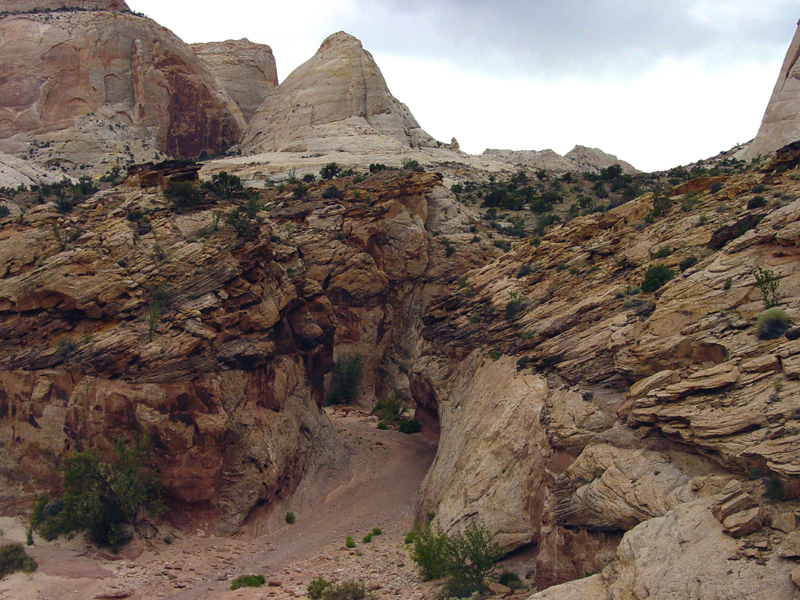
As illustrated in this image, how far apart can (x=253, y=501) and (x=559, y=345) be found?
46.0ft

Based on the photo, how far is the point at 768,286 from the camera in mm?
16859

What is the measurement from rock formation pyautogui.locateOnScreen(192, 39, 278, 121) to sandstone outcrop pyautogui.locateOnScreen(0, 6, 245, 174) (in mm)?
11231

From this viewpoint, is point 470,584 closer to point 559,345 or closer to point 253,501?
point 559,345

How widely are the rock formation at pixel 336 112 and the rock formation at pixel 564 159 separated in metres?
14.6

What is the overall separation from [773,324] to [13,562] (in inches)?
914

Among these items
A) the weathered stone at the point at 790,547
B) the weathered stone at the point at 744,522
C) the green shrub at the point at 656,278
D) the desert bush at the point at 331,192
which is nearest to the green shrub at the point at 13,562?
the weathered stone at the point at 744,522

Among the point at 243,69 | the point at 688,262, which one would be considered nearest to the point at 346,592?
the point at 688,262

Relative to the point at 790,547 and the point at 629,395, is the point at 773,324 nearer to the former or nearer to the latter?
the point at 629,395

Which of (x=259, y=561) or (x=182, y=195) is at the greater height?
(x=182, y=195)

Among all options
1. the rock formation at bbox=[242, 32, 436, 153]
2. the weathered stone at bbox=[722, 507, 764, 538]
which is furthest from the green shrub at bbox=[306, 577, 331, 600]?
the rock formation at bbox=[242, 32, 436, 153]

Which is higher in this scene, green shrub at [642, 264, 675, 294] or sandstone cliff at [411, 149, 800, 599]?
green shrub at [642, 264, 675, 294]

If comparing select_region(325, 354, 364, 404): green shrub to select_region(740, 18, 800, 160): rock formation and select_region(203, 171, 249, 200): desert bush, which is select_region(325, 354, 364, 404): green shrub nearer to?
select_region(203, 171, 249, 200): desert bush

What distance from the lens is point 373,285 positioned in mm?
50000

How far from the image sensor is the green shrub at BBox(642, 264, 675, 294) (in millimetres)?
22297
